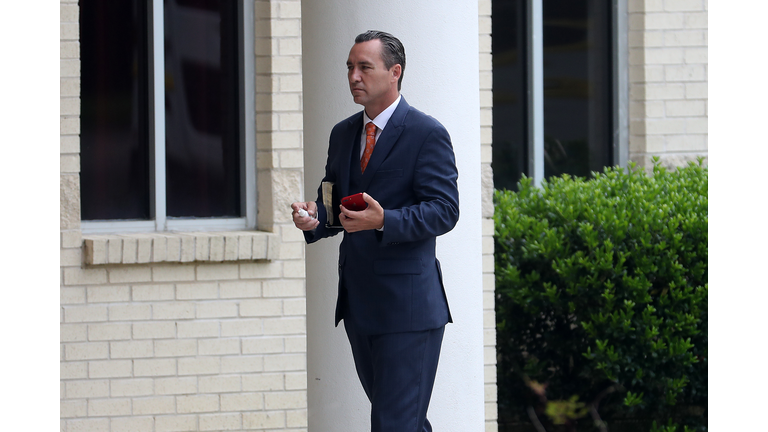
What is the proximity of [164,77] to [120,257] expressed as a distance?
1.16m

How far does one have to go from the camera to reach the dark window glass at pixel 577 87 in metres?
6.57

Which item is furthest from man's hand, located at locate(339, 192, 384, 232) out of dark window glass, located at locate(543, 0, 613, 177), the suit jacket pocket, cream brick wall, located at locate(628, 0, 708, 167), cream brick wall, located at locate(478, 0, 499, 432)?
cream brick wall, located at locate(628, 0, 708, 167)

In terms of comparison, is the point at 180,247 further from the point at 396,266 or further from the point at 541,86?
the point at 541,86

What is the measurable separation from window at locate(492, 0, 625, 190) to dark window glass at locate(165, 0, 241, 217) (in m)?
1.97

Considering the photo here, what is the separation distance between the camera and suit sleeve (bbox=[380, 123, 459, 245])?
2.88 m

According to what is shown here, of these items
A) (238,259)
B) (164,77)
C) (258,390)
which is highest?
(164,77)

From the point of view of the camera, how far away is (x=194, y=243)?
5176 mm

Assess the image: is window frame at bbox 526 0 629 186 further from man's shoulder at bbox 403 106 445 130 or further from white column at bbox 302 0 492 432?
man's shoulder at bbox 403 106 445 130

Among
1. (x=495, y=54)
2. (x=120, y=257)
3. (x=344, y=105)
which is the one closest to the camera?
(x=344, y=105)

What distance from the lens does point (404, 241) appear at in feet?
9.66

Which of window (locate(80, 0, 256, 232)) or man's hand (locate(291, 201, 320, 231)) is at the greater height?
window (locate(80, 0, 256, 232))

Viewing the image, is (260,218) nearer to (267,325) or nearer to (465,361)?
(267,325)

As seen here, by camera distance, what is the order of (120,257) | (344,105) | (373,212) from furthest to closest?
1. (120,257)
2. (344,105)
3. (373,212)

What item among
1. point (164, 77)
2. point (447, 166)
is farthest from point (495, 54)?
point (447, 166)
